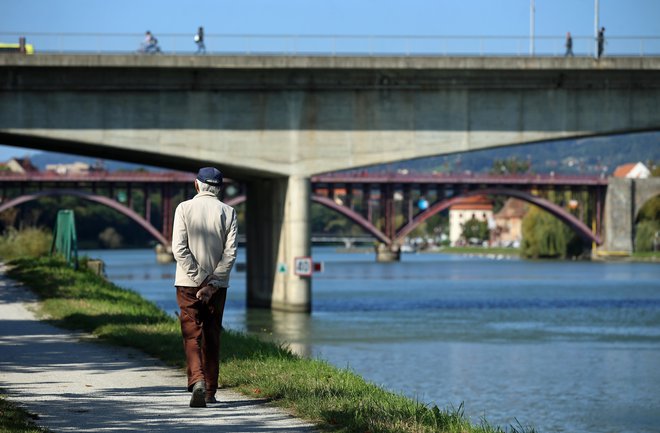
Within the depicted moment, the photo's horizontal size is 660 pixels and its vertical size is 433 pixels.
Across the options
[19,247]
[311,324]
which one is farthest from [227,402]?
[19,247]

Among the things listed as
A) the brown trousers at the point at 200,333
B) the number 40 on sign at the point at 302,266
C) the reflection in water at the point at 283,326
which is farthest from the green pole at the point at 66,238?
the brown trousers at the point at 200,333

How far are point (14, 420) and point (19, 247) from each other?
39406mm

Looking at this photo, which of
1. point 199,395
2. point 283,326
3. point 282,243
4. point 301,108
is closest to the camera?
point 199,395

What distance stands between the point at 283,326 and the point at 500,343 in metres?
6.04

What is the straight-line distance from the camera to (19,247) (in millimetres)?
48531

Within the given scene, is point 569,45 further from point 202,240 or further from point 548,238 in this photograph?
point 548,238

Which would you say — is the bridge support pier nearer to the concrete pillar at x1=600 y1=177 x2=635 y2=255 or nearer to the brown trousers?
the concrete pillar at x1=600 y1=177 x2=635 y2=255

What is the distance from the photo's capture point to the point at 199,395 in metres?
11.1

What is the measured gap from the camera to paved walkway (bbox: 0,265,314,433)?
1036 centimetres

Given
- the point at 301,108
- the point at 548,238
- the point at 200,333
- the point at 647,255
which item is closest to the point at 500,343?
the point at 301,108

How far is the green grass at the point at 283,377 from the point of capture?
10539 millimetres

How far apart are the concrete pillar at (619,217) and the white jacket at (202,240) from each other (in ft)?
332

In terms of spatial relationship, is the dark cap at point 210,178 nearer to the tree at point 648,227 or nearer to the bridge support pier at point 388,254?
the tree at point 648,227

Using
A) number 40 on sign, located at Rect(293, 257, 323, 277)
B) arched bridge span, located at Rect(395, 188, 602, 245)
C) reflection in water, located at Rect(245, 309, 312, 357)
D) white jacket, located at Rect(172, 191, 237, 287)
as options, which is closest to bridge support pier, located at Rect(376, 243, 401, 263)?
arched bridge span, located at Rect(395, 188, 602, 245)
